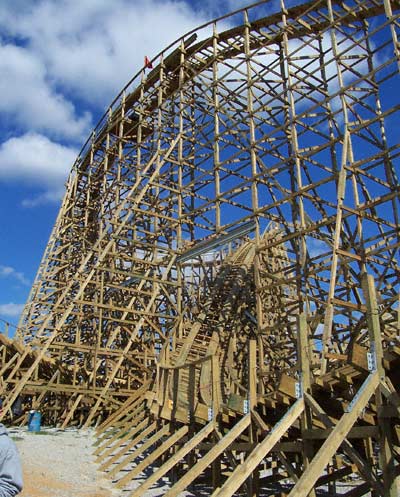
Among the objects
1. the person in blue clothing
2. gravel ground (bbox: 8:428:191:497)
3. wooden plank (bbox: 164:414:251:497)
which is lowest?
gravel ground (bbox: 8:428:191:497)

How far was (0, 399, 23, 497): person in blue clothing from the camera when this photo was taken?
362cm

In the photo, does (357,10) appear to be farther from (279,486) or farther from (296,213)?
(279,486)

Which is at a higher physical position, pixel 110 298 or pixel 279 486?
pixel 110 298

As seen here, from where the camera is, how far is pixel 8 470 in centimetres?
364

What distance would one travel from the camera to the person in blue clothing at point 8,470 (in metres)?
3.62

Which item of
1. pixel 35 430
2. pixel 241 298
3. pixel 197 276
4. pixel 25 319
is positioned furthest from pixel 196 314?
pixel 25 319

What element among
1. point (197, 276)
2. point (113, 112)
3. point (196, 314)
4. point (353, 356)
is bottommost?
point (353, 356)

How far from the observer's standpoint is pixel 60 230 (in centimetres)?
2678

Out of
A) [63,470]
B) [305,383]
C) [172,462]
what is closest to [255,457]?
[305,383]

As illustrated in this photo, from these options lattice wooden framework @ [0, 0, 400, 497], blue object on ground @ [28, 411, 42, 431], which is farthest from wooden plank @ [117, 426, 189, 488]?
blue object on ground @ [28, 411, 42, 431]

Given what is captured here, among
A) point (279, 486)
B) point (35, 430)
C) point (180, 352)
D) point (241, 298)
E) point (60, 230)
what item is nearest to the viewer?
point (279, 486)

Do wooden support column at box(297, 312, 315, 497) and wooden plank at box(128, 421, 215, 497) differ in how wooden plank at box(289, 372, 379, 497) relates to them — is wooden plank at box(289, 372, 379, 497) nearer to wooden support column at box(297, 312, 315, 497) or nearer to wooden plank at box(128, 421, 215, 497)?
wooden support column at box(297, 312, 315, 497)

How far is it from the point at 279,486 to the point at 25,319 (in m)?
18.6

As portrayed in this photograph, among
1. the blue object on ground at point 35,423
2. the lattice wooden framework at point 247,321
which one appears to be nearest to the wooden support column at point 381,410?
the lattice wooden framework at point 247,321
